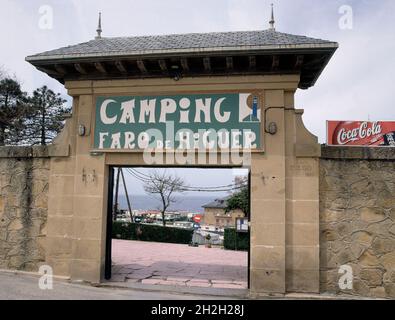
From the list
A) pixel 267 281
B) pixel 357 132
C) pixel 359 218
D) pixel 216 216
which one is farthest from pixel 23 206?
pixel 216 216

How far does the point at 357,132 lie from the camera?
11.1m

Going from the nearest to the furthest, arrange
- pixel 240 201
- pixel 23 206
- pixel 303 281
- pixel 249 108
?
pixel 303 281
pixel 249 108
pixel 23 206
pixel 240 201

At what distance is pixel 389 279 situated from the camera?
7398 mm

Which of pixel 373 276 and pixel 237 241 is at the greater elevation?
pixel 373 276

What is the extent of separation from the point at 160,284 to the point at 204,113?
391cm

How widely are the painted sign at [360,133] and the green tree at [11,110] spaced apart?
2511cm

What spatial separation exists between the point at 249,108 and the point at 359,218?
123 inches

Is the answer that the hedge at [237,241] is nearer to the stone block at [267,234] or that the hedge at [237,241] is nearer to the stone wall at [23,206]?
the stone block at [267,234]

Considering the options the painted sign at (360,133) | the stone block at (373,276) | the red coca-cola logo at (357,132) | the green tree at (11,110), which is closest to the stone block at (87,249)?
the stone block at (373,276)

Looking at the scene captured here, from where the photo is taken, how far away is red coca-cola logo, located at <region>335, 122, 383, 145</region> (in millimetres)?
10897

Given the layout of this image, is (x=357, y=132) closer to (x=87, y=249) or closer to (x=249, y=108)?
(x=249, y=108)

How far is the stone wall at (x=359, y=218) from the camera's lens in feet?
24.5

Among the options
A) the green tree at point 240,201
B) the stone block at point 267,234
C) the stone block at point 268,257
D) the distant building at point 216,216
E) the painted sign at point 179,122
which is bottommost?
the distant building at point 216,216
